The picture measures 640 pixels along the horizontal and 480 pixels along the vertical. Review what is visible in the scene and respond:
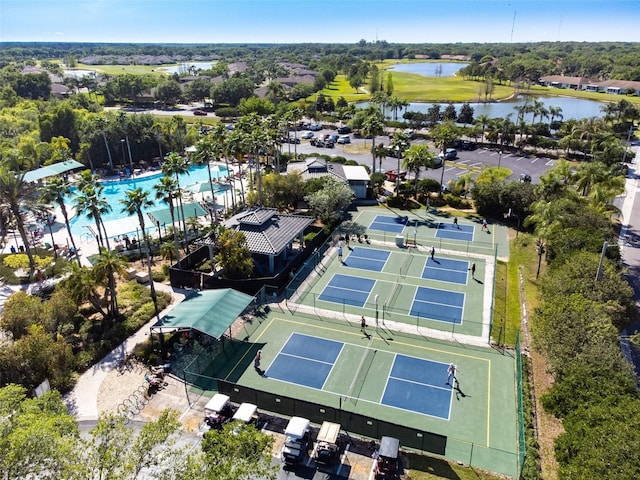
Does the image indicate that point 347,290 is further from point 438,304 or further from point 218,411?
point 218,411

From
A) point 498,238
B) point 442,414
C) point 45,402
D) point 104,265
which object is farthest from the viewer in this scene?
point 498,238

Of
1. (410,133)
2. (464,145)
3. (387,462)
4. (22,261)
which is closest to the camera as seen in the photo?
(387,462)

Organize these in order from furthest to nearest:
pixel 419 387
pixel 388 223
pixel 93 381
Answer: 1. pixel 388 223
2. pixel 93 381
3. pixel 419 387

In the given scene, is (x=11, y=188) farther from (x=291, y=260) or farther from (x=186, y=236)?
(x=291, y=260)

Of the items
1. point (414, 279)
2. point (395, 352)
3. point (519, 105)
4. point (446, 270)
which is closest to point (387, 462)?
point (395, 352)

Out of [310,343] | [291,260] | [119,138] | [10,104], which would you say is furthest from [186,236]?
[10,104]

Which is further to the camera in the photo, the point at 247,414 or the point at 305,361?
the point at 305,361

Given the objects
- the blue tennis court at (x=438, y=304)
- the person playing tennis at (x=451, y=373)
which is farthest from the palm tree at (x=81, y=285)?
the person playing tennis at (x=451, y=373)
